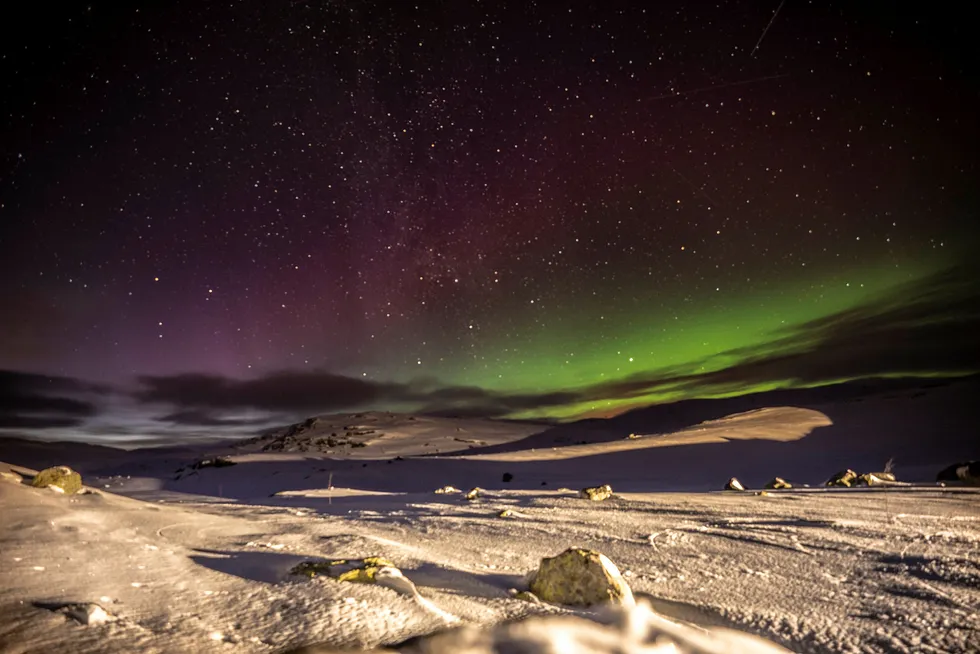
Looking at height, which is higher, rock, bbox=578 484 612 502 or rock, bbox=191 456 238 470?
rock, bbox=191 456 238 470

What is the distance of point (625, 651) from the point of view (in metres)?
1.54

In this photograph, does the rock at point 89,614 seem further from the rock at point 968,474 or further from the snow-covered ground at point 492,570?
the rock at point 968,474

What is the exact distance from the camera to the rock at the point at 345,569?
2.21 meters

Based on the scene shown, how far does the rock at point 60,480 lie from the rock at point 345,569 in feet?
14.0

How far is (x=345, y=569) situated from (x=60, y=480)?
15.7ft

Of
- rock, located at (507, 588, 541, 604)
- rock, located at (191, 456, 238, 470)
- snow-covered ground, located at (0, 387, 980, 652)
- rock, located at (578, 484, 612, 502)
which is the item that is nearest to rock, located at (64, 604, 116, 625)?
snow-covered ground, located at (0, 387, 980, 652)

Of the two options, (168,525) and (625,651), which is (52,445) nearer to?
(168,525)

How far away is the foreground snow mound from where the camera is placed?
1.54 m

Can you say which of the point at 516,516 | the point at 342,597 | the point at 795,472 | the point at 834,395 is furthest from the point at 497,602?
the point at 834,395

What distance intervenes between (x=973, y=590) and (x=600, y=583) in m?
1.75

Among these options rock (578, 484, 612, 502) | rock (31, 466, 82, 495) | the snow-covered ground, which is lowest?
rock (578, 484, 612, 502)

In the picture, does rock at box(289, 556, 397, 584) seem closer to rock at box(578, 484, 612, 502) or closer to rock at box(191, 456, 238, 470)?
rock at box(578, 484, 612, 502)

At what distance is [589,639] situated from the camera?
64.5 inches

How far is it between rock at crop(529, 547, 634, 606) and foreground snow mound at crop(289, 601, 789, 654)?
0.17 m
